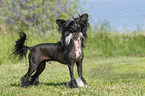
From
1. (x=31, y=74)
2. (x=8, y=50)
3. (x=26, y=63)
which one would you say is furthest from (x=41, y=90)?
(x=8, y=50)

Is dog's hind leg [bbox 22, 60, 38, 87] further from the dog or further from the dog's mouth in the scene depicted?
the dog's mouth

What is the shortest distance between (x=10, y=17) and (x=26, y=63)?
12730 mm

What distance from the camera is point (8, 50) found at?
14.3 metres

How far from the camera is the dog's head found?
20.4ft

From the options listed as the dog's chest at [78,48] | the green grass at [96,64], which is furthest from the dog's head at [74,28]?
the green grass at [96,64]

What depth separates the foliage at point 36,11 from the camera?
2388 centimetres

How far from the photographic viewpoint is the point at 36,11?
23.6 metres

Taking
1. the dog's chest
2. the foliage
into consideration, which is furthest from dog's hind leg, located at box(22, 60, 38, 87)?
the foliage

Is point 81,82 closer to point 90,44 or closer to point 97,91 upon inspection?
point 97,91

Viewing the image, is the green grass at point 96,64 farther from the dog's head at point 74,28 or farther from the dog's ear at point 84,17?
the dog's ear at point 84,17

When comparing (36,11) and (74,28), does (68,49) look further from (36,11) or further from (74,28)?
(36,11)

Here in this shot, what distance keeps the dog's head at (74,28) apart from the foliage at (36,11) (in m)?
17.4

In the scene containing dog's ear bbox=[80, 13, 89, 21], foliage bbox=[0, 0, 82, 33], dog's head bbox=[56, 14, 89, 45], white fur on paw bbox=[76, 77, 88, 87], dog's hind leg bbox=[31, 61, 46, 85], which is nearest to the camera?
dog's head bbox=[56, 14, 89, 45]

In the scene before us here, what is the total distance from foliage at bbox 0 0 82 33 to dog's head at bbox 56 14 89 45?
1741cm
